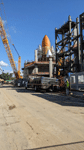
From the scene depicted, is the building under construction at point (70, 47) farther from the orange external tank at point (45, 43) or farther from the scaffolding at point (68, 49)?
the orange external tank at point (45, 43)

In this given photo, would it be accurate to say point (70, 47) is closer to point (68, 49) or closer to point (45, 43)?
point (68, 49)

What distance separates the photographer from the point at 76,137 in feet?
14.4

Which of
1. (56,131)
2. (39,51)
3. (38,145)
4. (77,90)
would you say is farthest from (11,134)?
(39,51)

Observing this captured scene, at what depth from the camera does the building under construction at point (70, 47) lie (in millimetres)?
30409

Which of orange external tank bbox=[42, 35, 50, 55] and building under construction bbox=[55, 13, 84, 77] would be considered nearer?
building under construction bbox=[55, 13, 84, 77]

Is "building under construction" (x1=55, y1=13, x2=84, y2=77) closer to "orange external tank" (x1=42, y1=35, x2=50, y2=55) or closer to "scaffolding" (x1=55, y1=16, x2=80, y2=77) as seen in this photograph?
"scaffolding" (x1=55, y1=16, x2=80, y2=77)

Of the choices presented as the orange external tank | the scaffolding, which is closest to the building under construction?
the scaffolding

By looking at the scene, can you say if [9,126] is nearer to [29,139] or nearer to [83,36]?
[29,139]

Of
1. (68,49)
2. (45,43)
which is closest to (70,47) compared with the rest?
(68,49)

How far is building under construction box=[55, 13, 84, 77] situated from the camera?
1197 inches

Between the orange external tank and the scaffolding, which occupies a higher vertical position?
the orange external tank

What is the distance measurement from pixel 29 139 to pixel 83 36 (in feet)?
94.8

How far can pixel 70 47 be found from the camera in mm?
33719

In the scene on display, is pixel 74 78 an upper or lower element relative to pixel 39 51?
lower
